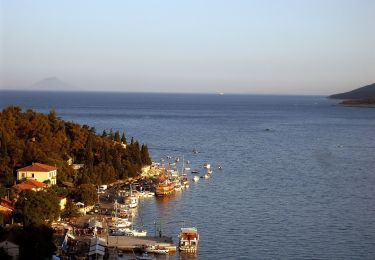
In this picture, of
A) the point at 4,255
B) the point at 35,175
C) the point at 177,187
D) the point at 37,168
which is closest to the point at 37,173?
the point at 35,175

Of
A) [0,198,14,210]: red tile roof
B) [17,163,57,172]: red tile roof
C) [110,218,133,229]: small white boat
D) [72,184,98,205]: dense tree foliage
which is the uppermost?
[17,163,57,172]: red tile roof

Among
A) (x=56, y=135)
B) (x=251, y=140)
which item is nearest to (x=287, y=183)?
(x=56, y=135)

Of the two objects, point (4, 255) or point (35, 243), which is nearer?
point (4, 255)

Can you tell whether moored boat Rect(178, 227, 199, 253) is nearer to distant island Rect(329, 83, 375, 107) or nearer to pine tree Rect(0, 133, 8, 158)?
pine tree Rect(0, 133, 8, 158)

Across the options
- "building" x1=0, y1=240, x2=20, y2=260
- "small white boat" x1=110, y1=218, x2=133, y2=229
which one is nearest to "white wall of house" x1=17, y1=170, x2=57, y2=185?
"small white boat" x1=110, y1=218, x2=133, y2=229

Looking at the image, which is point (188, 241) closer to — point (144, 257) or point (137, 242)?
point (137, 242)

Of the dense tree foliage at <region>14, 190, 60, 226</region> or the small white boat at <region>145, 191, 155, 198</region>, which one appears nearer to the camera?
the dense tree foliage at <region>14, 190, 60, 226</region>

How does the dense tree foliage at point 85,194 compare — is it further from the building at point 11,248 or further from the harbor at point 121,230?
the building at point 11,248

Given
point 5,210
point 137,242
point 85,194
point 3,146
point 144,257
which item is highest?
point 3,146
